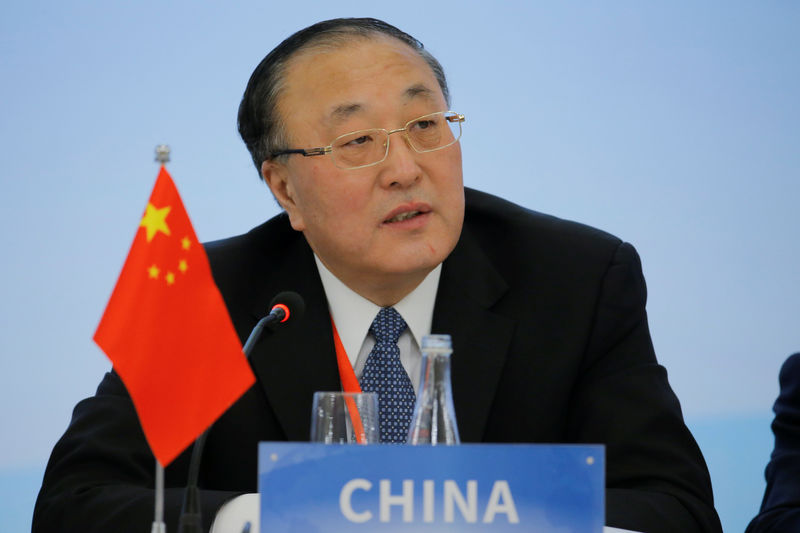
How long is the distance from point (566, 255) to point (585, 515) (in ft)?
4.57

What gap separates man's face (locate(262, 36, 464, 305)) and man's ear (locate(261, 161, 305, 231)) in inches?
3.3

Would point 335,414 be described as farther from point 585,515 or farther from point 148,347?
point 585,515

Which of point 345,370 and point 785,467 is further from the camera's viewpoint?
point 785,467

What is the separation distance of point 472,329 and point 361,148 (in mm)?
500

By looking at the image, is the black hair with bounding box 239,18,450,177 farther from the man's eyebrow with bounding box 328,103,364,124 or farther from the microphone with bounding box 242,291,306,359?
the microphone with bounding box 242,291,306,359

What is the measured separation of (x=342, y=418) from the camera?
1427mm

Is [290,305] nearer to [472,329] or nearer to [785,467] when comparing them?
[472,329]

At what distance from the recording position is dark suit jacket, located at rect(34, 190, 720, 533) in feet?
6.64

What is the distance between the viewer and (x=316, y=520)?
1.13m

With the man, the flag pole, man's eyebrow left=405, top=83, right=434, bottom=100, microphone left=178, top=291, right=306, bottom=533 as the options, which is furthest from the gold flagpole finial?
man's eyebrow left=405, top=83, right=434, bottom=100

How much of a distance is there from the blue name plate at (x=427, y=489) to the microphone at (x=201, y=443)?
244 mm

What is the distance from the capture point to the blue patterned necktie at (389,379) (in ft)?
6.98

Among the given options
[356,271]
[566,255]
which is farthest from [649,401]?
[356,271]

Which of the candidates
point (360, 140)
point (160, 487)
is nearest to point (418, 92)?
point (360, 140)
